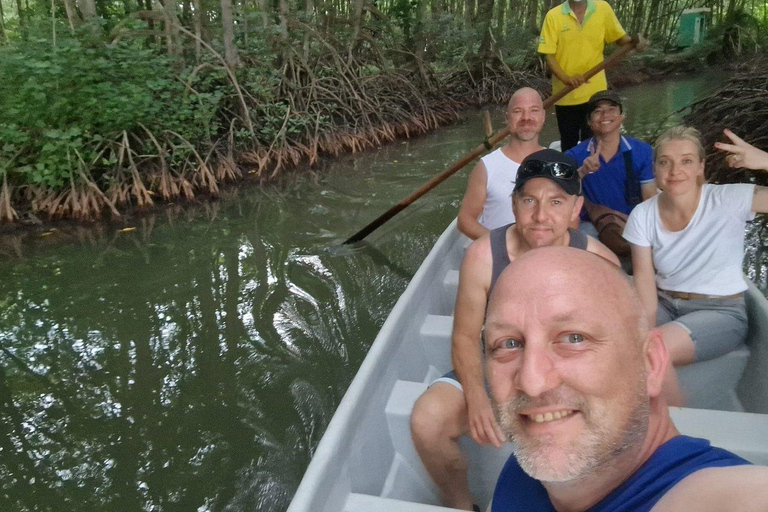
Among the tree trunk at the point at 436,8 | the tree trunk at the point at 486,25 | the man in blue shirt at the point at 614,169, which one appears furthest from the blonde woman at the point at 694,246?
the tree trunk at the point at 436,8

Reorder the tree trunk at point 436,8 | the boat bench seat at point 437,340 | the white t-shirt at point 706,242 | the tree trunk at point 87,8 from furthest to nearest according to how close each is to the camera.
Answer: the tree trunk at point 436,8, the tree trunk at point 87,8, the boat bench seat at point 437,340, the white t-shirt at point 706,242

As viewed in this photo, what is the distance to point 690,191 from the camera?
2.05 meters

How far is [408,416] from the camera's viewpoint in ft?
5.93

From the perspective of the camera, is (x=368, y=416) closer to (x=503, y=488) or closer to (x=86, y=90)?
(x=503, y=488)

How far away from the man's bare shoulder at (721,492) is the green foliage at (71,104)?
5.63 metres

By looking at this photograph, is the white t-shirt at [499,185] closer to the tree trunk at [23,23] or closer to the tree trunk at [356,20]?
the tree trunk at [23,23]

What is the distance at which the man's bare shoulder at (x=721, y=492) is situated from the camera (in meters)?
0.64

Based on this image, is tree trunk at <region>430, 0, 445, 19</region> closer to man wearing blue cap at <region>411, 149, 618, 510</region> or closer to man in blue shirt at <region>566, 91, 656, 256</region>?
man in blue shirt at <region>566, 91, 656, 256</region>

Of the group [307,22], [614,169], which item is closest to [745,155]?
[614,169]

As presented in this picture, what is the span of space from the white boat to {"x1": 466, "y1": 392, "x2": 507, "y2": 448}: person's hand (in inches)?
6.2

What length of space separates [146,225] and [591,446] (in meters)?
5.59

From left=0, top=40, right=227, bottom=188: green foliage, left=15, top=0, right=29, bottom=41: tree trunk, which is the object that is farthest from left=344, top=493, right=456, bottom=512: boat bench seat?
left=15, top=0, right=29, bottom=41: tree trunk

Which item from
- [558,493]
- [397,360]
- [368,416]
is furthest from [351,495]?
[558,493]

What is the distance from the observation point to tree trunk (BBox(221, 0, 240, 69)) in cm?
710
